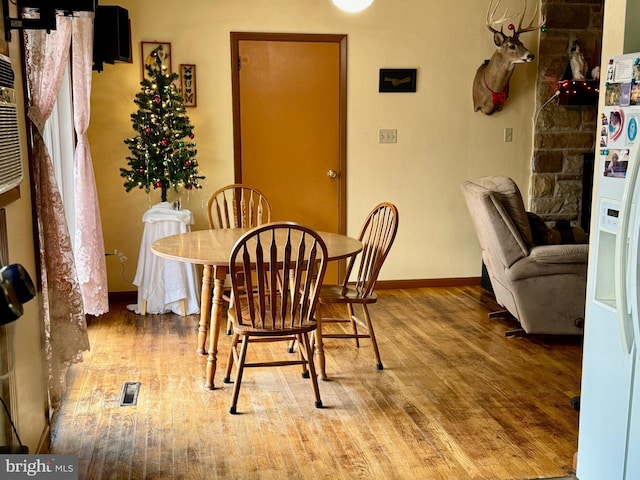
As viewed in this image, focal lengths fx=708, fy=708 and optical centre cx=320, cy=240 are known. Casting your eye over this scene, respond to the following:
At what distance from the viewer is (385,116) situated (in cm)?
567

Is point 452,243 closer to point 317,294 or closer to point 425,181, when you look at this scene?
point 425,181

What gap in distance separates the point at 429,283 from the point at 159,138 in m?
2.54

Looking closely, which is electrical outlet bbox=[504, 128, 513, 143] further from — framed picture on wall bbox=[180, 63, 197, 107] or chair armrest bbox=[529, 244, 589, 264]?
framed picture on wall bbox=[180, 63, 197, 107]

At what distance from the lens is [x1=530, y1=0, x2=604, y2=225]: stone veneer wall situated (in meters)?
5.66

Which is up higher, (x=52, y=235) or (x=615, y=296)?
(x=52, y=235)

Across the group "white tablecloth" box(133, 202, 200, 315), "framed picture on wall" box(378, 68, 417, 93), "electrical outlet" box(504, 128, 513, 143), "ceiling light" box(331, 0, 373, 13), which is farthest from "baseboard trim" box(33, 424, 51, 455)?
"electrical outlet" box(504, 128, 513, 143)

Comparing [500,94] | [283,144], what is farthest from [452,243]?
[283,144]

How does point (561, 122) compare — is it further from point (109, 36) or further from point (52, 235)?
point (52, 235)

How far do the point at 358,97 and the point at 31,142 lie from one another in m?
3.25

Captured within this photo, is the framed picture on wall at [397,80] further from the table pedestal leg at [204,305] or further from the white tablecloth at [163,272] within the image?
the table pedestal leg at [204,305]

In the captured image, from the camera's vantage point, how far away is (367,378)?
385 centimetres

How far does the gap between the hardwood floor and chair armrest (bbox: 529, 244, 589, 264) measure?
54 centimetres

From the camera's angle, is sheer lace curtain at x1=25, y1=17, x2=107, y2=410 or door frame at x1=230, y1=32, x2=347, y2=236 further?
door frame at x1=230, y1=32, x2=347, y2=236

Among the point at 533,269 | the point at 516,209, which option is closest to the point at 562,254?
the point at 533,269
